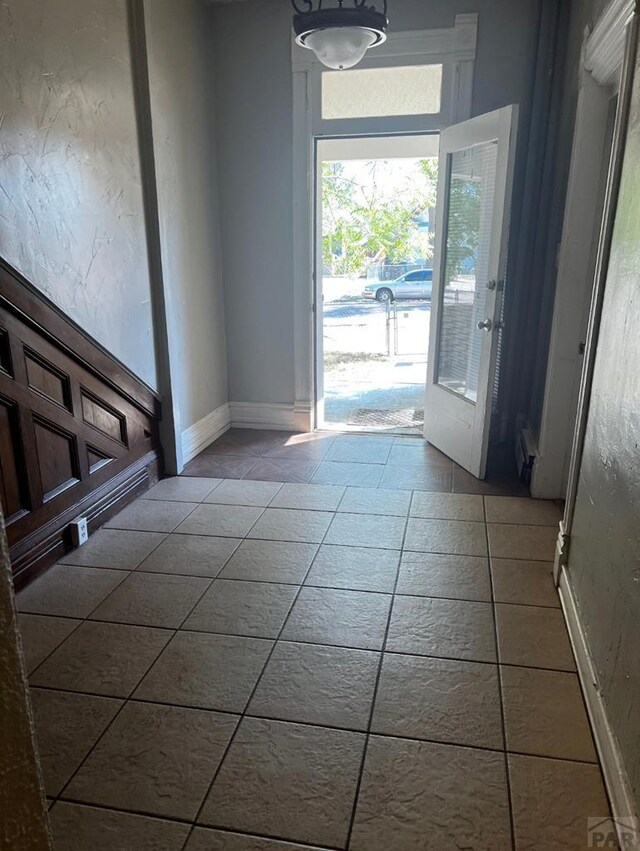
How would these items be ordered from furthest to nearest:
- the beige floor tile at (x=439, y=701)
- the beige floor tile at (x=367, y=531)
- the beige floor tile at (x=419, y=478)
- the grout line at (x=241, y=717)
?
the beige floor tile at (x=419, y=478) < the beige floor tile at (x=367, y=531) < the beige floor tile at (x=439, y=701) < the grout line at (x=241, y=717)

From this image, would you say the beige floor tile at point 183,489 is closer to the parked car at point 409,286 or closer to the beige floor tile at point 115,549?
the beige floor tile at point 115,549

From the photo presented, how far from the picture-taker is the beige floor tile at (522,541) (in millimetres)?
2753

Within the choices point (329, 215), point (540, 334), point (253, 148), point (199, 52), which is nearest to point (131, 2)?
point (199, 52)

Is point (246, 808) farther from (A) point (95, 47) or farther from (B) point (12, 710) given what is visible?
(A) point (95, 47)

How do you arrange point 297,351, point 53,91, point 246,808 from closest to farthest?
point 246,808 → point 53,91 → point 297,351

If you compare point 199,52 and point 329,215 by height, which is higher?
point 199,52

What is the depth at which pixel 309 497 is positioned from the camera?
11.2 feet

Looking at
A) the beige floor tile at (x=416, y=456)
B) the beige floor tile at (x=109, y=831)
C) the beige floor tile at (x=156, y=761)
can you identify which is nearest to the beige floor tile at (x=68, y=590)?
the beige floor tile at (x=156, y=761)

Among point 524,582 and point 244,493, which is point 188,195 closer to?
point 244,493

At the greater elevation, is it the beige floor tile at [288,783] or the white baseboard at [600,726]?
the white baseboard at [600,726]

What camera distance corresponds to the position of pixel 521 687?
75.9 inches

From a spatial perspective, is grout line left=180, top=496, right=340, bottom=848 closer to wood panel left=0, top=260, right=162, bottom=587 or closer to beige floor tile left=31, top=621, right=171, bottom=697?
beige floor tile left=31, top=621, right=171, bottom=697

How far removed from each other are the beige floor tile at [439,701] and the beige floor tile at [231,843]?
0.43 meters

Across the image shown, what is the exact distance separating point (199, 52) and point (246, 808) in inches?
167
